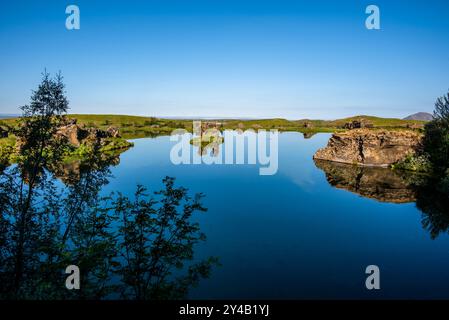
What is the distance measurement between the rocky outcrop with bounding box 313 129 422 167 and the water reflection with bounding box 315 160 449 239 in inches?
141

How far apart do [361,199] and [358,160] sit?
28791 millimetres

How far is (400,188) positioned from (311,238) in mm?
27047

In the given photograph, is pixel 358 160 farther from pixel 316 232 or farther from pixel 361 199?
pixel 316 232

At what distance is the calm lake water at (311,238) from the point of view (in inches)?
770

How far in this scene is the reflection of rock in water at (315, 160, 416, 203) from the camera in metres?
42.0

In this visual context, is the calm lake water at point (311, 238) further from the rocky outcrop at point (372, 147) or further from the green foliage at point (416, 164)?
the rocky outcrop at point (372, 147)

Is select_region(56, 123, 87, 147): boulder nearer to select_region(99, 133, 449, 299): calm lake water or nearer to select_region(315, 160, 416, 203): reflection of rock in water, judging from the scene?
select_region(99, 133, 449, 299): calm lake water

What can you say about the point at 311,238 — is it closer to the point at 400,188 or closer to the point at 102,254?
the point at 102,254

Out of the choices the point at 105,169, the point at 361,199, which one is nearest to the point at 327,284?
the point at 105,169

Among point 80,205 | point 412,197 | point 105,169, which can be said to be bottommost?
point 412,197

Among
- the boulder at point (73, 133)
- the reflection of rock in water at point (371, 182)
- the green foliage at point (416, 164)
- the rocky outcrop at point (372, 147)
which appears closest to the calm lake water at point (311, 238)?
the reflection of rock in water at point (371, 182)

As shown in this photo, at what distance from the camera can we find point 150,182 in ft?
152

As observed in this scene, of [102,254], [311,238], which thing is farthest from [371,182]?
[102,254]
